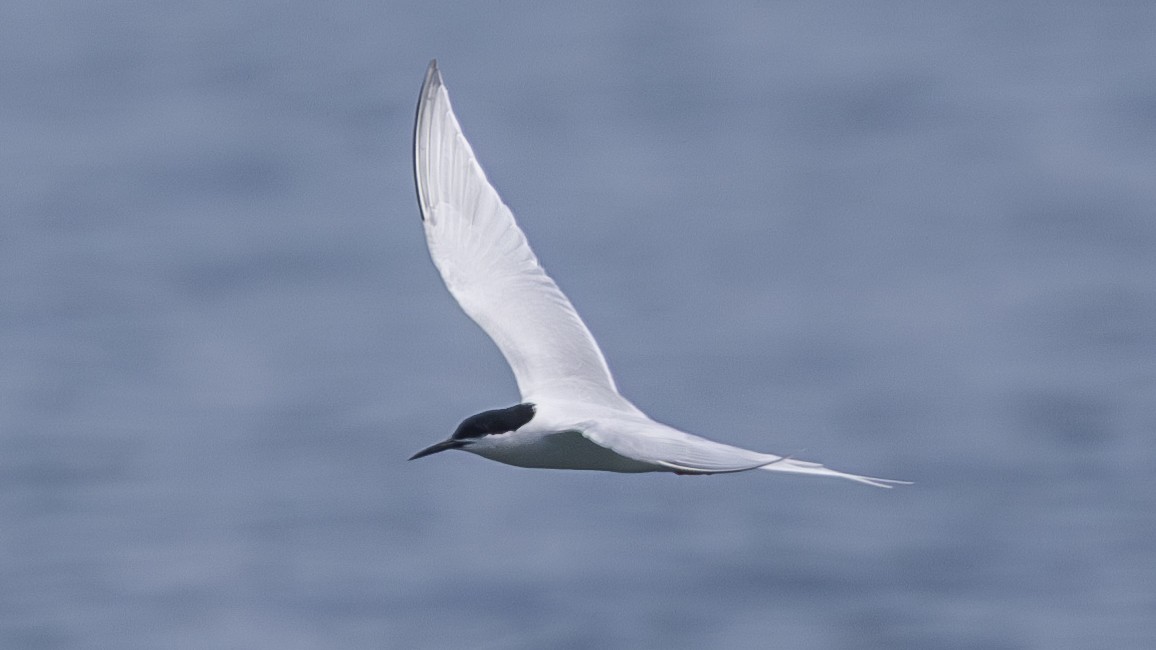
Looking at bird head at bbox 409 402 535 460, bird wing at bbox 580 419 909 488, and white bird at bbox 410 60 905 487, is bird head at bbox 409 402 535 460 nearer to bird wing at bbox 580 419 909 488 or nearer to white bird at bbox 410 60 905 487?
white bird at bbox 410 60 905 487

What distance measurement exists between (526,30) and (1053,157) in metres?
8.79

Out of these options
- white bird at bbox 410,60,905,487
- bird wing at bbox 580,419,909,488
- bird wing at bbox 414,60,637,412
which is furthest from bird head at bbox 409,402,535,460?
bird wing at bbox 414,60,637,412

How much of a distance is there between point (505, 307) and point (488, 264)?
0.28 meters

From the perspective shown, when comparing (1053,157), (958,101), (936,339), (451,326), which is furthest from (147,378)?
(958,101)

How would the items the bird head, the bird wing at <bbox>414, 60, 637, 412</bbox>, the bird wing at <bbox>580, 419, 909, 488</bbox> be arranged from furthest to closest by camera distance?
the bird wing at <bbox>414, 60, 637, 412</bbox> < the bird head < the bird wing at <bbox>580, 419, 909, 488</bbox>

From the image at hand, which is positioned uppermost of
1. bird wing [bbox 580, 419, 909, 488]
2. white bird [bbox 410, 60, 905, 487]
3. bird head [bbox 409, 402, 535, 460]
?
white bird [bbox 410, 60, 905, 487]

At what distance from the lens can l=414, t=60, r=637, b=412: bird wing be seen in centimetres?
956

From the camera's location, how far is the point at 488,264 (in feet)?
32.6

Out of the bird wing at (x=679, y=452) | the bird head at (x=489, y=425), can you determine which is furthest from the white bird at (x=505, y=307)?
the bird wing at (x=679, y=452)

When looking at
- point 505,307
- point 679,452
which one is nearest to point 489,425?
point 505,307

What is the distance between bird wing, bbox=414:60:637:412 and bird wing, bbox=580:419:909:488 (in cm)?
166

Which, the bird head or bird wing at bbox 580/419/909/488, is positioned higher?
the bird head

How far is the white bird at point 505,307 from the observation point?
27.8ft

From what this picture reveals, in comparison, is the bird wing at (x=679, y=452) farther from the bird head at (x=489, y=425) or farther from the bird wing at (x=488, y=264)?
the bird wing at (x=488, y=264)
